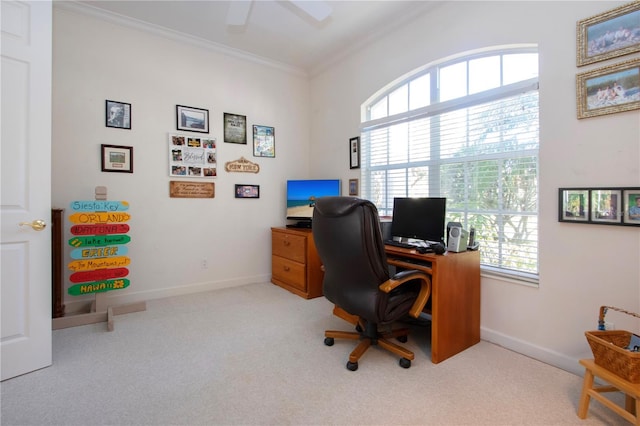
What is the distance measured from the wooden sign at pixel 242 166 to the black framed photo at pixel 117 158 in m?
1.02

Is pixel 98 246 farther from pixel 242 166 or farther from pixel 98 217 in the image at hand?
pixel 242 166

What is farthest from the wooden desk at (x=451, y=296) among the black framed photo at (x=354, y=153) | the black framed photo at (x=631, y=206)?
the black framed photo at (x=354, y=153)

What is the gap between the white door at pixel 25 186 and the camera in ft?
6.20

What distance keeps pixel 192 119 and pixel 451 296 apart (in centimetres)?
325

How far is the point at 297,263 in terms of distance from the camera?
3.63 meters

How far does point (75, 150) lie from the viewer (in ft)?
9.78

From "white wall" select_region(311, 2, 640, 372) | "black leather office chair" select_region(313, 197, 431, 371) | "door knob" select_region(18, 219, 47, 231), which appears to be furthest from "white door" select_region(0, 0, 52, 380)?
"white wall" select_region(311, 2, 640, 372)

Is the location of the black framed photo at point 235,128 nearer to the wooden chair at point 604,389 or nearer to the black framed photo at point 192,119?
the black framed photo at point 192,119

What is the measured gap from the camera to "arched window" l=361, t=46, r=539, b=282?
7.55ft

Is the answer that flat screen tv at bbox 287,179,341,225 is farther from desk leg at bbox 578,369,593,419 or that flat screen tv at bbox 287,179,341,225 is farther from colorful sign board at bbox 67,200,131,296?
desk leg at bbox 578,369,593,419

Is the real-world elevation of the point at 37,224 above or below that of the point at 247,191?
below

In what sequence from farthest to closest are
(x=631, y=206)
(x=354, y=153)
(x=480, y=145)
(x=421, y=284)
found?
(x=354, y=153) < (x=480, y=145) < (x=421, y=284) < (x=631, y=206)

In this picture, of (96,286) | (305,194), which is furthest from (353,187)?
(96,286)

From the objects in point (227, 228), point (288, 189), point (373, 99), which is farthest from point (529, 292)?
point (227, 228)
